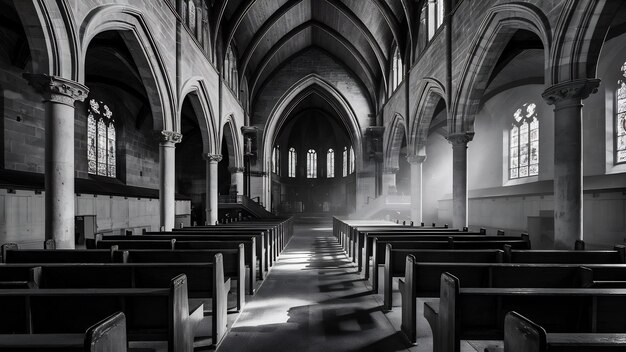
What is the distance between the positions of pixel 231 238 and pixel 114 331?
16.2ft

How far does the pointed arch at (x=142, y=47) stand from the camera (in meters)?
7.00

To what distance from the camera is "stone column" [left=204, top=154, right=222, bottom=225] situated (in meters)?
14.7

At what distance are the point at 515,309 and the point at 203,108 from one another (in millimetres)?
13492

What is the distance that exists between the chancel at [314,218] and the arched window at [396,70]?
6.5 inches

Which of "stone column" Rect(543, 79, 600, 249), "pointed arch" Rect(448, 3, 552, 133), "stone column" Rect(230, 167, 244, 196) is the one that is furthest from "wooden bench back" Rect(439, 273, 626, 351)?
"stone column" Rect(230, 167, 244, 196)

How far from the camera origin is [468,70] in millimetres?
10172

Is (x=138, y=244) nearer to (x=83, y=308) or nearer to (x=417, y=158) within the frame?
(x=83, y=308)

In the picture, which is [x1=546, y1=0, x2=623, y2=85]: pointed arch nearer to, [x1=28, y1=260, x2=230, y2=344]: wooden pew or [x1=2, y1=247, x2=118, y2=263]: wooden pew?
[x1=28, y1=260, x2=230, y2=344]: wooden pew

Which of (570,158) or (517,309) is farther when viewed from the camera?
(570,158)

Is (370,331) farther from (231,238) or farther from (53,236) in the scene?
(53,236)

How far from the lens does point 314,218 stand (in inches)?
1069

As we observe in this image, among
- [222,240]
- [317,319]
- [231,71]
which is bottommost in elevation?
[317,319]

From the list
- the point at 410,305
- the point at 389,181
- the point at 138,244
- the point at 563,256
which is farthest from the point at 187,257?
the point at 389,181

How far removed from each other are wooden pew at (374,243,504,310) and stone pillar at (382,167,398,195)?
57.6 feet
